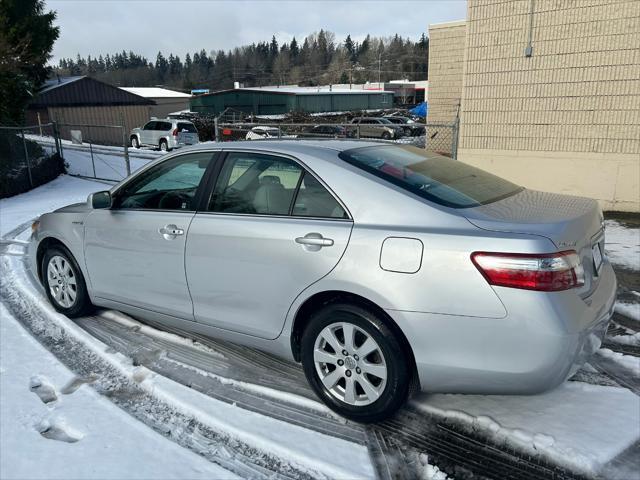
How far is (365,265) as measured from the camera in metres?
2.84

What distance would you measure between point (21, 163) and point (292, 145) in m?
11.2

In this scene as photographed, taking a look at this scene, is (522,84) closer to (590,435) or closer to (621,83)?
(621,83)

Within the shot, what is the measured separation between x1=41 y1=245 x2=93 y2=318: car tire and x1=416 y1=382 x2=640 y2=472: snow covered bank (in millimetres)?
2989

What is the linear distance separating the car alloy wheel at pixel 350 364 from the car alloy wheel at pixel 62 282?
8.47 feet

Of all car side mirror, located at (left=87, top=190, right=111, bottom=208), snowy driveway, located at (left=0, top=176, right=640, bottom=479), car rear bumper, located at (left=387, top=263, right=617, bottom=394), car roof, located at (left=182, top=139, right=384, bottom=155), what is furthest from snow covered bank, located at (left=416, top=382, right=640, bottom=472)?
car side mirror, located at (left=87, top=190, right=111, bottom=208)

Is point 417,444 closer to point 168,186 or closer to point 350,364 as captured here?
point 350,364

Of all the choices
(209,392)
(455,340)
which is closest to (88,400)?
(209,392)

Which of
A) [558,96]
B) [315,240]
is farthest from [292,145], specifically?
[558,96]

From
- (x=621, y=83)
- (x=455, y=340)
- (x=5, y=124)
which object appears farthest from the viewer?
(x=5, y=124)

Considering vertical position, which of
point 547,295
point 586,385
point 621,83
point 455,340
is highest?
point 621,83

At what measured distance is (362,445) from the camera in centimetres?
289

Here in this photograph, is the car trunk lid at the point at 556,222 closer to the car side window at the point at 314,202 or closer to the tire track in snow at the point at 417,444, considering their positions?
the car side window at the point at 314,202

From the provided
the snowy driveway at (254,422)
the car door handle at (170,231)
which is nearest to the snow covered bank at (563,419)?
the snowy driveway at (254,422)

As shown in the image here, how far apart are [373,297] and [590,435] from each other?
4.63 ft
